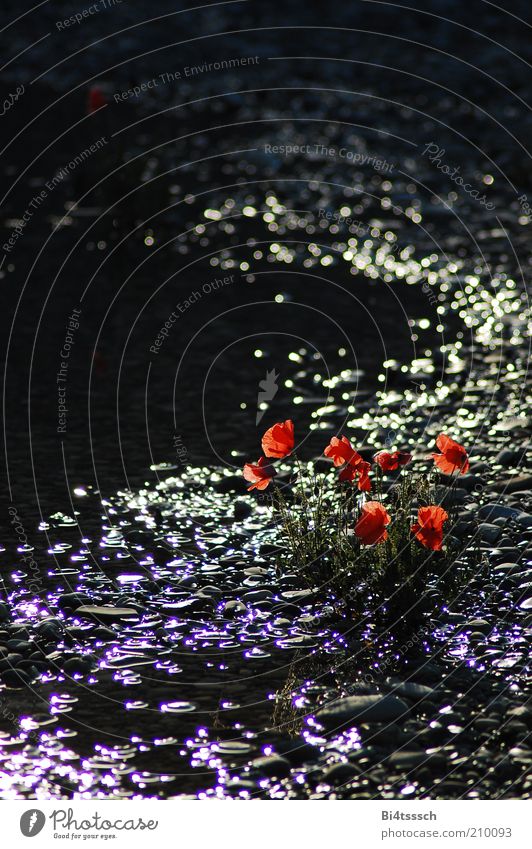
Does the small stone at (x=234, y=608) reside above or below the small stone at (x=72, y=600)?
below

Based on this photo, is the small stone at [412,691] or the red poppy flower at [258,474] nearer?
the small stone at [412,691]

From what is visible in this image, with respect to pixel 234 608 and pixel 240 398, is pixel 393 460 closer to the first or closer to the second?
pixel 234 608

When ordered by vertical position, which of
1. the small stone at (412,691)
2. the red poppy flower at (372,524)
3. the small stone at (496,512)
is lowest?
the small stone at (412,691)

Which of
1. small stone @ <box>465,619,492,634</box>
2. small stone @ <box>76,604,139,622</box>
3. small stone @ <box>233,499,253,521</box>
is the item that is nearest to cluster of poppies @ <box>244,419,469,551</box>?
small stone @ <box>465,619,492,634</box>

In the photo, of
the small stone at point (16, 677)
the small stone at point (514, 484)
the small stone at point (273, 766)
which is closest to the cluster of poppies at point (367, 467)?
the small stone at point (273, 766)

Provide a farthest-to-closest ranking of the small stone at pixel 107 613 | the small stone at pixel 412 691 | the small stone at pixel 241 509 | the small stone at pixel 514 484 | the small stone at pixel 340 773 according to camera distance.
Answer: the small stone at pixel 514 484
the small stone at pixel 241 509
the small stone at pixel 107 613
the small stone at pixel 412 691
the small stone at pixel 340 773

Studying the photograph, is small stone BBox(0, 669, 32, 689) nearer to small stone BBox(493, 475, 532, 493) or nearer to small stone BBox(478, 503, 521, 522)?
small stone BBox(478, 503, 521, 522)

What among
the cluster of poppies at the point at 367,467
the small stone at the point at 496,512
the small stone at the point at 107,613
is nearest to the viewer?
the cluster of poppies at the point at 367,467

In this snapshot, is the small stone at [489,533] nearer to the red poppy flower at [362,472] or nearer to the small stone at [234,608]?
the red poppy flower at [362,472]
